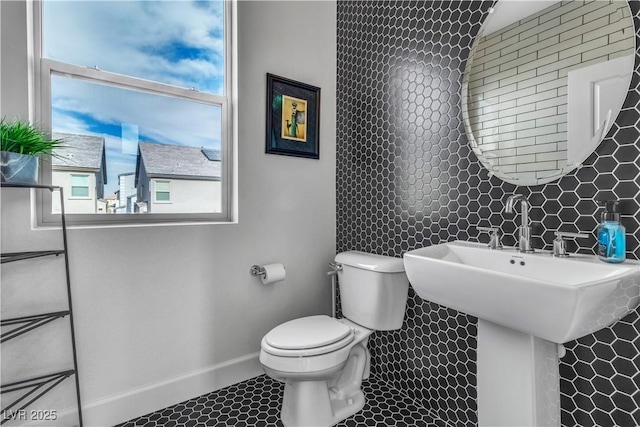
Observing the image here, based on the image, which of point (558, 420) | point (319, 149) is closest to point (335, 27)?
point (319, 149)

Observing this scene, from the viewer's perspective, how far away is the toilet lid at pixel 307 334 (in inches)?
59.8

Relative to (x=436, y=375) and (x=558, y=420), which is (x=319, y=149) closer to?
(x=436, y=375)

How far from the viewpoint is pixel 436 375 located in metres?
1.70

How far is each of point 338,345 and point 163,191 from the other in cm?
122

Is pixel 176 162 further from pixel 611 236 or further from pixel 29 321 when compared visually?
pixel 611 236

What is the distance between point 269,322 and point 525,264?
1456 mm

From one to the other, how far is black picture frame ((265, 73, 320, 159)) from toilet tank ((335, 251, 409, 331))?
0.83 m

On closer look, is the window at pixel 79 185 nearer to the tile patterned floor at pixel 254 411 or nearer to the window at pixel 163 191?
the window at pixel 163 191

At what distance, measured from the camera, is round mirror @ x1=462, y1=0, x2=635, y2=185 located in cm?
116

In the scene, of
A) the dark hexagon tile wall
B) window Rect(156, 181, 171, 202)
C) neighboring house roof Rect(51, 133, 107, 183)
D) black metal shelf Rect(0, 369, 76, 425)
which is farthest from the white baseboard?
neighboring house roof Rect(51, 133, 107, 183)

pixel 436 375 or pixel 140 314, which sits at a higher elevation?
pixel 140 314

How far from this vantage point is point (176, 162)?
1.89 meters

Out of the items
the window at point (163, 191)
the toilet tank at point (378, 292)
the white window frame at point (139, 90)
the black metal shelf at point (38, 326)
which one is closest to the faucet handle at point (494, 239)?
the toilet tank at point (378, 292)

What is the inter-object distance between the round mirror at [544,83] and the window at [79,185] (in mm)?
1815
